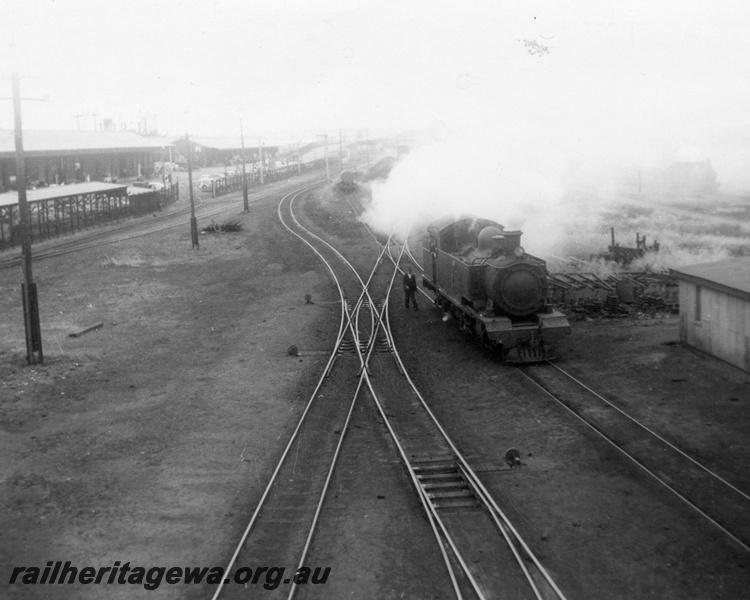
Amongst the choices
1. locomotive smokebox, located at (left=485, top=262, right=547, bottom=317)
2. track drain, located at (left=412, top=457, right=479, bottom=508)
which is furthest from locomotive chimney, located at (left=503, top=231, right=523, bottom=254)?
track drain, located at (left=412, top=457, right=479, bottom=508)

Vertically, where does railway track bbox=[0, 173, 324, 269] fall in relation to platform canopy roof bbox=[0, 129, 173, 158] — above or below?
below

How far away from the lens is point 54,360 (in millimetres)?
17609

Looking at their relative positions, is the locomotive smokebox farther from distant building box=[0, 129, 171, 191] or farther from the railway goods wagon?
distant building box=[0, 129, 171, 191]

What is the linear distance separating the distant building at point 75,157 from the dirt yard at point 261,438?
3020 cm

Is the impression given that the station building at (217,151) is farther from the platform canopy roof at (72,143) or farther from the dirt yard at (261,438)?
the dirt yard at (261,438)

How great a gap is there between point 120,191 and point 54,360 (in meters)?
31.5

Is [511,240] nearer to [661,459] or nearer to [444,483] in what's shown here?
[661,459]

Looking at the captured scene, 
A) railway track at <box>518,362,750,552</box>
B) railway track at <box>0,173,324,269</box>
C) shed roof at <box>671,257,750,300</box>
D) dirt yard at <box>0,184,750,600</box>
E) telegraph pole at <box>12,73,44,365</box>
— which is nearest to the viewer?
dirt yard at <box>0,184,750,600</box>

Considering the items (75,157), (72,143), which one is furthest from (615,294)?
(75,157)

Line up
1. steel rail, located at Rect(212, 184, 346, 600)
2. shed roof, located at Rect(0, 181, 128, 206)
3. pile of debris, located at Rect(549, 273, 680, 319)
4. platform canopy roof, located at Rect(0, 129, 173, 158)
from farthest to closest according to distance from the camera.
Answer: platform canopy roof, located at Rect(0, 129, 173, 158) < shed roof, located at Rect(0, 181, 128, 206) < pile of debris, located at Rect(549, 273, 680, 319) < steel rail, located at Rect(212, 184, 346, 600)

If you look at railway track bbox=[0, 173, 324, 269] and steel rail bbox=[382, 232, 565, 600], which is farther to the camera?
railway track bbox=[0, 173, 324, 269]

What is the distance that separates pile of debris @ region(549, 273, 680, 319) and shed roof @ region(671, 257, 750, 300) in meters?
2.83
